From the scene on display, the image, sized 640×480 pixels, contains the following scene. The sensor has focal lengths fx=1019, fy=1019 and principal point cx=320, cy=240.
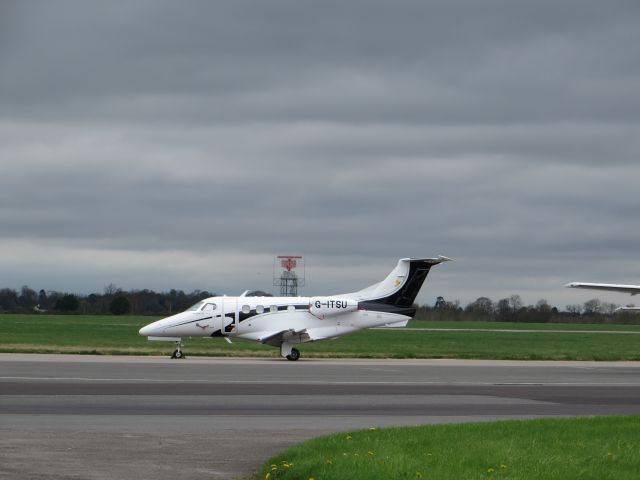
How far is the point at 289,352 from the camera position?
38312mm

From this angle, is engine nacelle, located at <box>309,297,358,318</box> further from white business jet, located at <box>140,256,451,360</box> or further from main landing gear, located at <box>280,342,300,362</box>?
main landing gear, located at <box>280,342,300,362</box>

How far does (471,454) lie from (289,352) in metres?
26.2

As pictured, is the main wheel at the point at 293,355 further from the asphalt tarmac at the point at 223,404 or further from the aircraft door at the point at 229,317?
the aircraft door at the point at 229,317

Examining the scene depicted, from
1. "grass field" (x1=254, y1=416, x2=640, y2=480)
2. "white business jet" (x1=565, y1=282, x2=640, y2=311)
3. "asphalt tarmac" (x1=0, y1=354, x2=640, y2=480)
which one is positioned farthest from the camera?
"white business jet" (x1=565, y1=282, x2=640, y2=311)

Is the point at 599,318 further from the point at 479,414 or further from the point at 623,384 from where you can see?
the point at 479,414

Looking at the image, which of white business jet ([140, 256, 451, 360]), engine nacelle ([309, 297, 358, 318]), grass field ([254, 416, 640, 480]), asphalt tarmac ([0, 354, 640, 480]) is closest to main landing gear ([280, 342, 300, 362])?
white business jet ([140, 256, 451, 360])

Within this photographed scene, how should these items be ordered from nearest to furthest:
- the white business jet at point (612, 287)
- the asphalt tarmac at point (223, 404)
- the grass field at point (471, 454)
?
the grass field at point (471, 454)
the asphalt tarmac at point (223, 404)
the white business jet at point (612, 287)

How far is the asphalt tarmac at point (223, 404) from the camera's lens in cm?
1284

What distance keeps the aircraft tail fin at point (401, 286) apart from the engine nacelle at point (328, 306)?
0.90 meters

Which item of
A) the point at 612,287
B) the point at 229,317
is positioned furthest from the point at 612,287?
the point at 229,317

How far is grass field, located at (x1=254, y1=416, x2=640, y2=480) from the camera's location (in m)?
11.1

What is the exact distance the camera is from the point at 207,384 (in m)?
24.9

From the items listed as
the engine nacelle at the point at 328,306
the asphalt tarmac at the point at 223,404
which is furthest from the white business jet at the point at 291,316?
the asphalt tarmac at the point at 223,404

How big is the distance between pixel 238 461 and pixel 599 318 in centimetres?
13232
